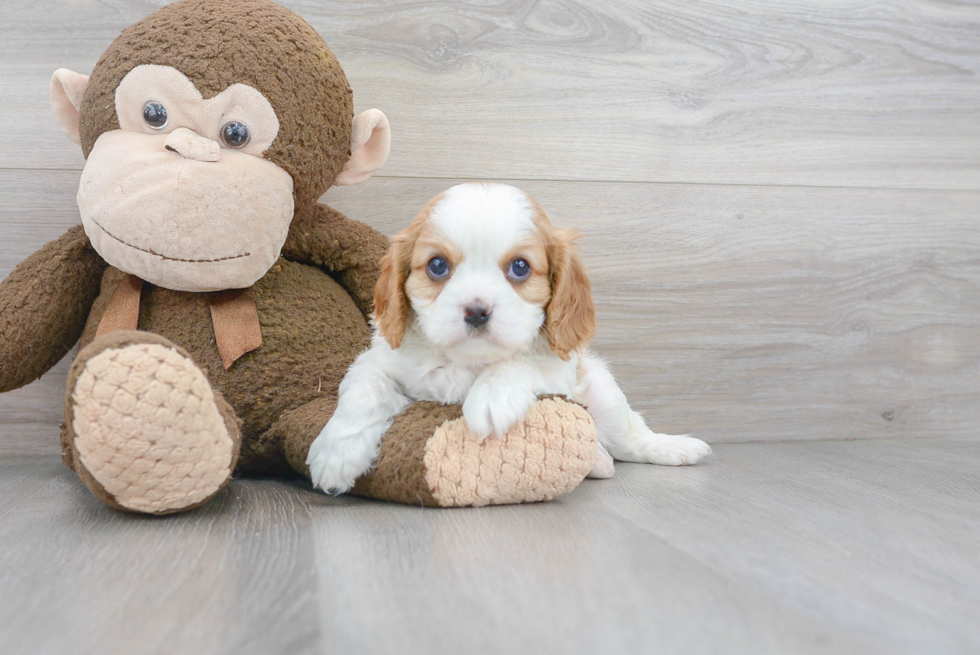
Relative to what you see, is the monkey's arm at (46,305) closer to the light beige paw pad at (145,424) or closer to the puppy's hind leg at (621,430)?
the light beige paw pad at (145,424)

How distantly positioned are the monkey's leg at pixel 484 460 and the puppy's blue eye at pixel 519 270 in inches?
7.1

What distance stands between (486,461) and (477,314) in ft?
0.65

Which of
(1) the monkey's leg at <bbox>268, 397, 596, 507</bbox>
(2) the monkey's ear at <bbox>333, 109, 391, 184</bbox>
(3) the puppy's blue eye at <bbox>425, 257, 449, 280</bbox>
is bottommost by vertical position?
(1) the monkey's leg at <bbox>268, 397, 596, 507</bbox>

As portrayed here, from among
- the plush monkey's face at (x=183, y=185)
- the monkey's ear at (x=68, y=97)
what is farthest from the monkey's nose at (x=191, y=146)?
the monkey's ear at (x=68, y=97)

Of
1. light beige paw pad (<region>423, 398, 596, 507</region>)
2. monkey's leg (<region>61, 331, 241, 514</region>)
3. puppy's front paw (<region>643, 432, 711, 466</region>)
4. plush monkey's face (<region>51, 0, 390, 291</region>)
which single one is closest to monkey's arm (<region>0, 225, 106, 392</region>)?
plush monkey's face (<region>51, 0, 390, 291</region>)

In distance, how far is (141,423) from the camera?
2.93 feet

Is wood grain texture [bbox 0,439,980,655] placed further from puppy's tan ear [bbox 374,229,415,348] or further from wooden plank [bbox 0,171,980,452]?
wooden plank [bbox 0,171,980,452]

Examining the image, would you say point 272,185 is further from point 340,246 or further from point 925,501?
point 925,501

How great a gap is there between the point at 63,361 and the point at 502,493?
3.05 ft

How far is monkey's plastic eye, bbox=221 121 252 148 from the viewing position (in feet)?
3.85

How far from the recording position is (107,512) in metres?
1.03

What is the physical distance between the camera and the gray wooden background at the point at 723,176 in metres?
1.62

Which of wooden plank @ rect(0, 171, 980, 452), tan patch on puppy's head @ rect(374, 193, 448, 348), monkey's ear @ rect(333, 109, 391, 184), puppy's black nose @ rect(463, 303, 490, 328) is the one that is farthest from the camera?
wooden plank @ rect(0, 171, 980, 452)

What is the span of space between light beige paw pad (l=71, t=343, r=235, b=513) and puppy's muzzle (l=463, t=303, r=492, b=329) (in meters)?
0.34
